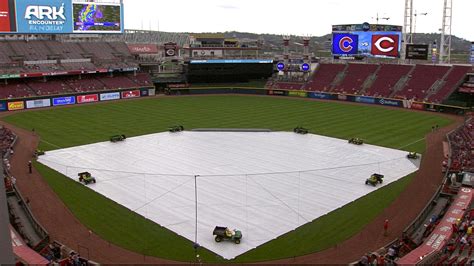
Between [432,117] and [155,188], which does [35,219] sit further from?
[432,117]

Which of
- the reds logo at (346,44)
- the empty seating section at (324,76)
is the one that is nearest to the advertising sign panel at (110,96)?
the empty seating section at (324,76)

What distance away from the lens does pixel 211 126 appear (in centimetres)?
5084

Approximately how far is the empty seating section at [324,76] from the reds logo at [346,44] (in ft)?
23.0

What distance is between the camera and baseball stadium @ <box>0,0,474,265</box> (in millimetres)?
21469

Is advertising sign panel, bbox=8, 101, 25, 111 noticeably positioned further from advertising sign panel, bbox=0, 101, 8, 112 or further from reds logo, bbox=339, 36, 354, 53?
reds logo, bbox=339, 36, 354, 53

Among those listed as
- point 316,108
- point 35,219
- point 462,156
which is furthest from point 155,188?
point 316,108

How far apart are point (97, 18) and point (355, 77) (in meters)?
48.4

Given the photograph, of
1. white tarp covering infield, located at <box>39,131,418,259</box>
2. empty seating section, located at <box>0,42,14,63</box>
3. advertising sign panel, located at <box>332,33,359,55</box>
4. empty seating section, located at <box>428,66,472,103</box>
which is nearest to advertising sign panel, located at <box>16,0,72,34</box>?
empty seating section, located at <box>0,42,14,63</box>

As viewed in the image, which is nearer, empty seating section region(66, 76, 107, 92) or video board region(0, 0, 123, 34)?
video board region(0, 0, 123, 34)

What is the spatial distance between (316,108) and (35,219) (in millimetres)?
48272

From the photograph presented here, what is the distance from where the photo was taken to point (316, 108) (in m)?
65.1

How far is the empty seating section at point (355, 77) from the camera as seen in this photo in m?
77.1

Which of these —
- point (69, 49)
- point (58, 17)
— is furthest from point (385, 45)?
point (69, 49)

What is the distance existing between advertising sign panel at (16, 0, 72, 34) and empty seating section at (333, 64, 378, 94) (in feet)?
161
